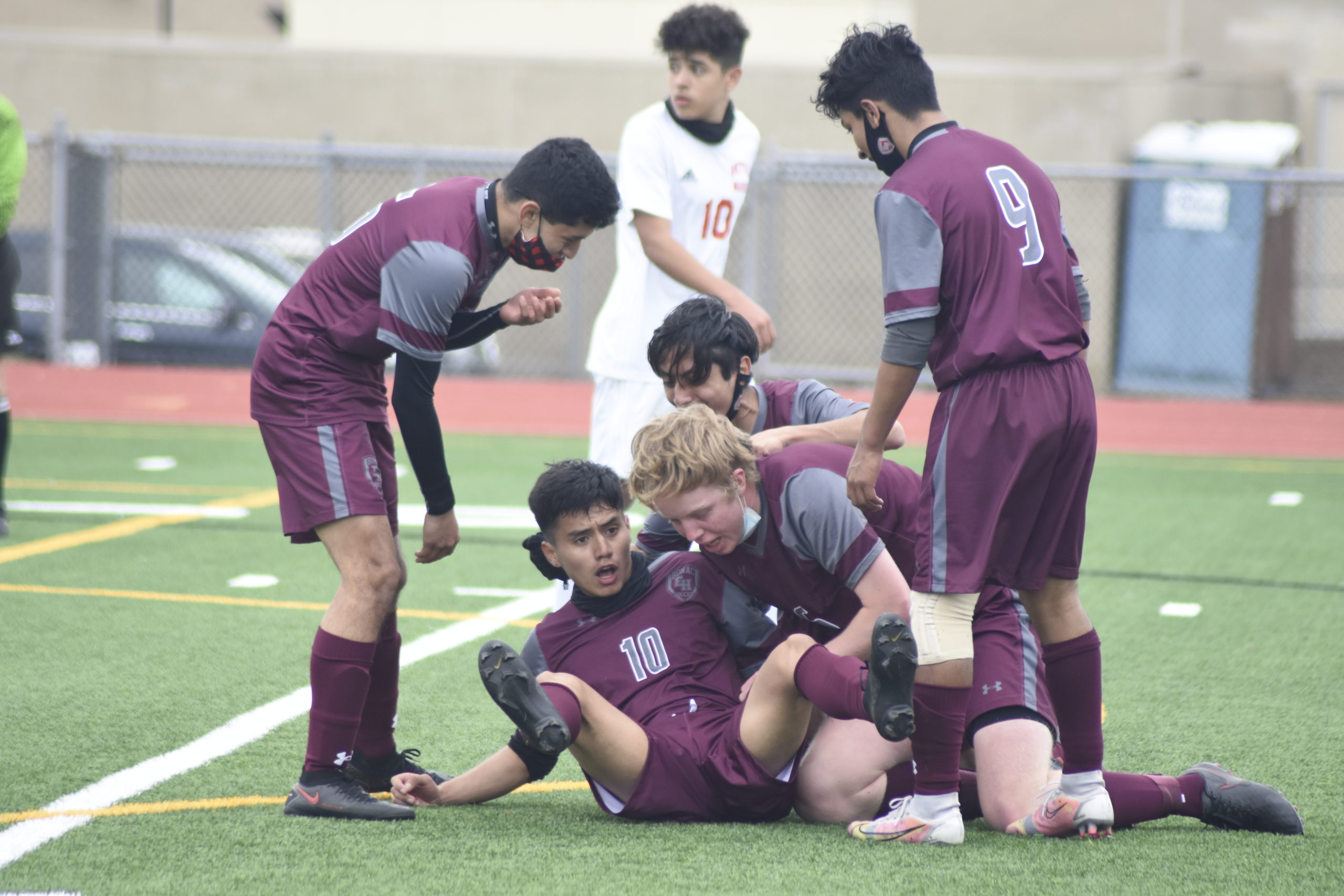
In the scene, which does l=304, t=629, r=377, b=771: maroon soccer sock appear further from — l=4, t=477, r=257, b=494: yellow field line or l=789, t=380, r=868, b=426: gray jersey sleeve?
l=4, t=477, r=257, b=494: yellow field line

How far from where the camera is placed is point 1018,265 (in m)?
3.20

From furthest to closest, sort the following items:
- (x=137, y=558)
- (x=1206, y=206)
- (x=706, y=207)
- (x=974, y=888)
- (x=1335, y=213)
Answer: (x=1335, y=213), (x=1206, y=206), (x=137, y=558), (x=706, y=207), (x=974, y=888)

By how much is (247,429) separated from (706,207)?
705 cm

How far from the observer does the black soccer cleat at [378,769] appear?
12.3ft

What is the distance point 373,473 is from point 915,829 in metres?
1.50

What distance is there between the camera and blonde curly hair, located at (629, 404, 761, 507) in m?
3.37

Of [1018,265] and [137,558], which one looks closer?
[1018,265]

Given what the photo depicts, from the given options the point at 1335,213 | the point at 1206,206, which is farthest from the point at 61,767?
the point at 1335,213

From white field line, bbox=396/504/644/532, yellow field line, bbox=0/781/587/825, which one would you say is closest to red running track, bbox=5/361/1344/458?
white field line, bbox=396/504/644/532

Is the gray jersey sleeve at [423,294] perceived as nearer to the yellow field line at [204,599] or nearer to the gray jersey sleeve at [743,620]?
the gray jersey sleeve at [743,620]

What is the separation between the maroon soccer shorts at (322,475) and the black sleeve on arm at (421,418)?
127mm

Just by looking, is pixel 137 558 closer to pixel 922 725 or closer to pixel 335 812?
pixel 335 812

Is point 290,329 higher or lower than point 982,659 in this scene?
higher

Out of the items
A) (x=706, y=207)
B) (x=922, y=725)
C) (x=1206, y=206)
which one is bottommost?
(x=922, y=725)
